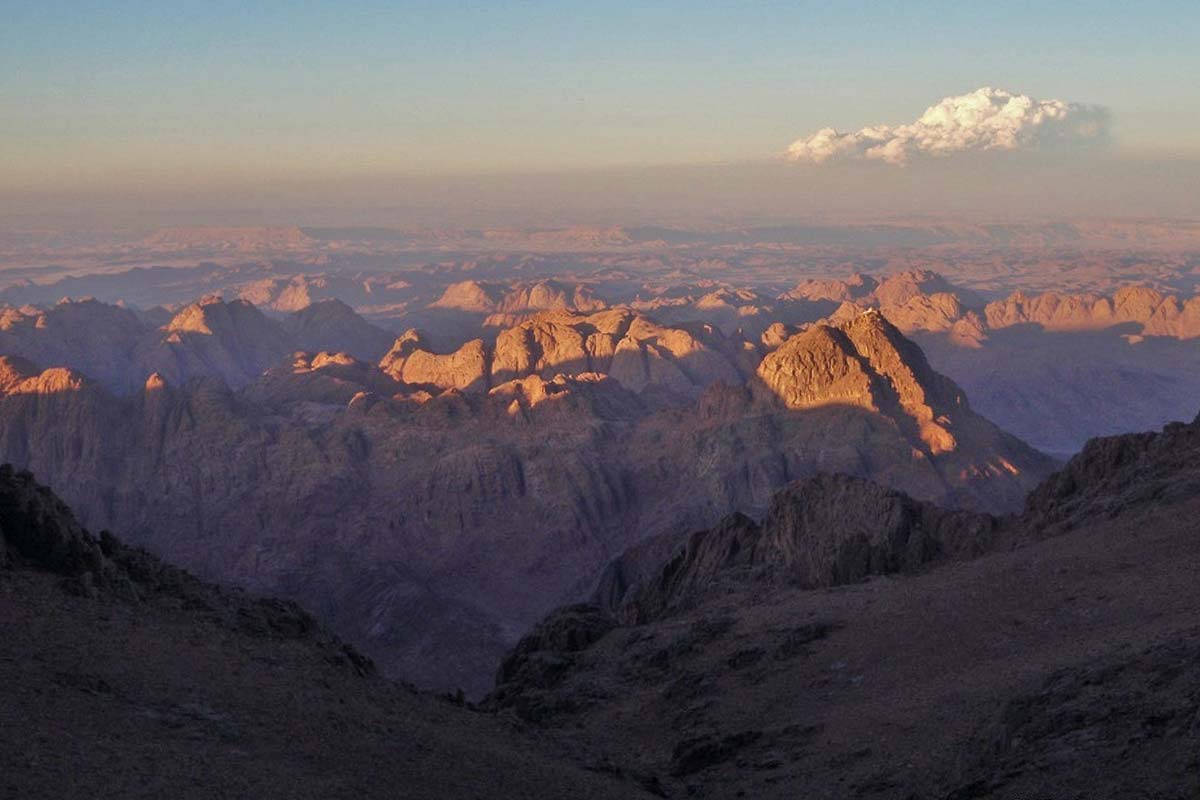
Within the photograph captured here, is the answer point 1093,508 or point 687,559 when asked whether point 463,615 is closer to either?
point 687,559

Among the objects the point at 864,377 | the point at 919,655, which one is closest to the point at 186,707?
the point at 919,655

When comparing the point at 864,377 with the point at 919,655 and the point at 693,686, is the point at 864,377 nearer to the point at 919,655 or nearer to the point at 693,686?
the point at 693,686

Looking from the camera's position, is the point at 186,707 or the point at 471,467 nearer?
the point at 186,707

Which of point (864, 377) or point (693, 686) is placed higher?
point (693, 686)

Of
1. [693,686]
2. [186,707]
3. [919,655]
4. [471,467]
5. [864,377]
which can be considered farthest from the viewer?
[471,467]

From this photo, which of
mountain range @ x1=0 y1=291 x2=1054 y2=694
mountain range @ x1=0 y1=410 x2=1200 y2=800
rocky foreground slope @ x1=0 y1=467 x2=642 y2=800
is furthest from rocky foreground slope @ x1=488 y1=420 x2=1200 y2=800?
mountain range @ x1=0 y1=291 x2=1054 y2=694

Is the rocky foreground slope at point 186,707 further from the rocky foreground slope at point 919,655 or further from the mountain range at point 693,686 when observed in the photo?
the rocky foreground slope at point 919,655
